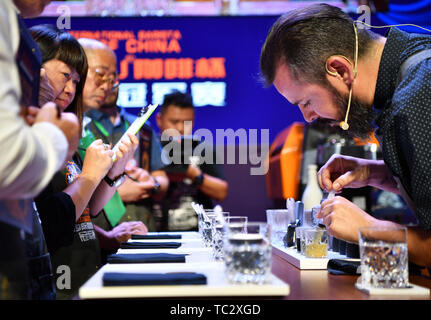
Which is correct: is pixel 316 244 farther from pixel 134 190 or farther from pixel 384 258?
pixel 134 190

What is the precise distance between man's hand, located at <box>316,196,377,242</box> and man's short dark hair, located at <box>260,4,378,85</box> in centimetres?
41

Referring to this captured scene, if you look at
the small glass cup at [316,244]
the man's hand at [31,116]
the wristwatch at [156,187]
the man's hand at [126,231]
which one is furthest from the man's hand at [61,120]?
the wristwatch at [156,187]

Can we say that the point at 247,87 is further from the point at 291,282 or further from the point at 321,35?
the point at 291,282

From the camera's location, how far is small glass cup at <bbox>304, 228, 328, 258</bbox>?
1.48 meters

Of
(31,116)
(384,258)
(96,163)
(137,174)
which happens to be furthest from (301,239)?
(137,174)

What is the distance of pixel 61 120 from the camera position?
3.21 ft

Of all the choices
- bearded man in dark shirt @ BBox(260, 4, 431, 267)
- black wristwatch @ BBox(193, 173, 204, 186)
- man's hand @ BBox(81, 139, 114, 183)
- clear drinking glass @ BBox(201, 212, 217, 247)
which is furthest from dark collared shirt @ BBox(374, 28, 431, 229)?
black wristwatch @ BBox(193, 173, 204, 186)

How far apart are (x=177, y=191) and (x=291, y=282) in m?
2.20

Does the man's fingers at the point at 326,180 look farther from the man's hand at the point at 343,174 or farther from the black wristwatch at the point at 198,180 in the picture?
the black wristwatch at the point at 198,180

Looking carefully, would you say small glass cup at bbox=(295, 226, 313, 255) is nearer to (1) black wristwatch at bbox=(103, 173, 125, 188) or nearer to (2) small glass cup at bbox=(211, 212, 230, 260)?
(2) small glass cup at bbox=(211, 212, 230, 260)

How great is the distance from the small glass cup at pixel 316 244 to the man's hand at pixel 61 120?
799mm
